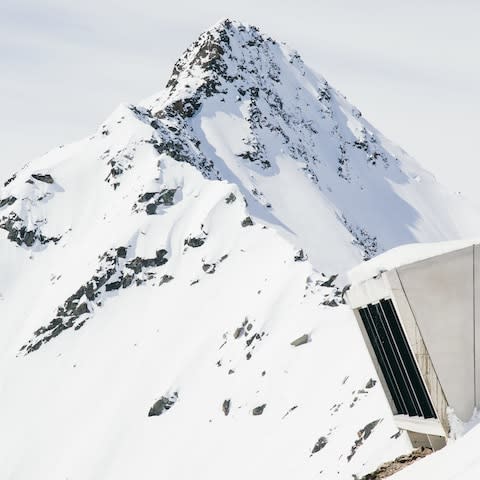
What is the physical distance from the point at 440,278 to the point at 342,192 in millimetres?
167101

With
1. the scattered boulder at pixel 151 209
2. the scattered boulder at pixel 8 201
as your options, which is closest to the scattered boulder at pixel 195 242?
the scattered boulder at pixel 151 209

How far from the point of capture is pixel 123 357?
10744 centimetres

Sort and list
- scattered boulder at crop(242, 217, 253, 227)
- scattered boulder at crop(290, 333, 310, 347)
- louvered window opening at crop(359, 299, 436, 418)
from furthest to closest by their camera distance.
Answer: scattered boulder at crop(242, 217, 253, 227) → scattered boulder at crop(290, 333, 310, 347) → louvered window opening at crop(359, 299, 436, 418)

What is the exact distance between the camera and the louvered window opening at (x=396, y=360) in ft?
94.5

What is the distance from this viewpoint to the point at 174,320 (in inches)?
4267

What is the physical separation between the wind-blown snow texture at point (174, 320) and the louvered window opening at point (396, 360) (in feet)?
55.7

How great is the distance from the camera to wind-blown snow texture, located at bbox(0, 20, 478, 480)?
252ft

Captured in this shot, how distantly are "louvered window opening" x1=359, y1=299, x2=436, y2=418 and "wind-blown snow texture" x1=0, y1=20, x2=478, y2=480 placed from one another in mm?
16988

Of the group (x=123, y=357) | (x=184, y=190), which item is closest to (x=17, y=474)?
(x=123, y=357)

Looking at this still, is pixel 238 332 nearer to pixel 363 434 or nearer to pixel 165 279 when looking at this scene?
pixel 165 279

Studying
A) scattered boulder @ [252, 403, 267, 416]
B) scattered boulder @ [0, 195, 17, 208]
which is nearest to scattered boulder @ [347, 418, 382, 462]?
scattered boulder @ [252, 403, 267, 416]

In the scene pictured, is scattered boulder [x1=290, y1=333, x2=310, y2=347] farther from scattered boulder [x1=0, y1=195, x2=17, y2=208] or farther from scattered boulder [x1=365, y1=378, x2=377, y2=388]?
scattered boulder [x1=0, y1=195, x2=17, y2=208]

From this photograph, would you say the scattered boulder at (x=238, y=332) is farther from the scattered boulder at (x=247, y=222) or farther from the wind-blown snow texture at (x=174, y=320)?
the scattered boulder at (x=247, y=222)

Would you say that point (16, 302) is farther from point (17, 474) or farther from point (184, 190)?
point (17, 474)
